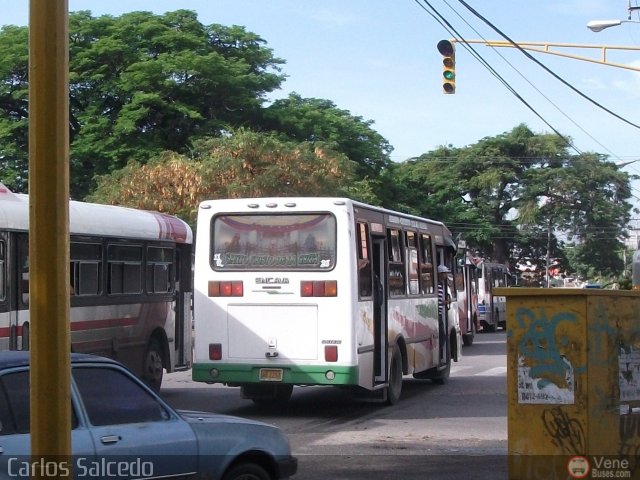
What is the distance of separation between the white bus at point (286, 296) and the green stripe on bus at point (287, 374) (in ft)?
0.04

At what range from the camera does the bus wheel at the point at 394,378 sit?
15.7 m

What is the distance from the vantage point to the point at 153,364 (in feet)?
53.9

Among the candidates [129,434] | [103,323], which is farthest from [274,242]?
[129,434]

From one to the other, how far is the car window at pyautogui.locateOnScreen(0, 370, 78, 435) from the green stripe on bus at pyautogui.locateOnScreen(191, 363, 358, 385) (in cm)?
826

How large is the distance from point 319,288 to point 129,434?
801cm

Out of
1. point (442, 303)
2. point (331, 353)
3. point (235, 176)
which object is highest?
point (235, 176)

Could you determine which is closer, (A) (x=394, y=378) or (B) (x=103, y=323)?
(B) (x=103, y=323)

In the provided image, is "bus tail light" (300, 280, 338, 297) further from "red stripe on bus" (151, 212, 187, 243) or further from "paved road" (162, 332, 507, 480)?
"red stripe on bus" (151, 212, 187, 243)

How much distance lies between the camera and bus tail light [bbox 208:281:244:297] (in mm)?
14438

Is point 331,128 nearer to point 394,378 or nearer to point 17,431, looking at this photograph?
point 394,378

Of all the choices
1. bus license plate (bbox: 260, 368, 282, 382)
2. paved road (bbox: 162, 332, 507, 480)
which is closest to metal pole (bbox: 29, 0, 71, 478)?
paved road (bbox: 162, 332, 507, 480)

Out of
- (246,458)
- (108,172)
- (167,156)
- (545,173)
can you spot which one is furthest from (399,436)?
(545,173)

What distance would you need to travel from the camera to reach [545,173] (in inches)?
2502

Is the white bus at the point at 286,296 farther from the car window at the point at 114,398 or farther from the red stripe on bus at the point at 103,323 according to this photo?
the car window at the point at 114,398
